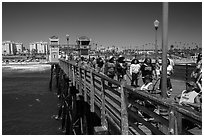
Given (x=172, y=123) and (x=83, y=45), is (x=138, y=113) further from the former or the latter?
(x=83, y=45)

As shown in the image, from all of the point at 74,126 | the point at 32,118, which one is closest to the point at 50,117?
the point at 32,118

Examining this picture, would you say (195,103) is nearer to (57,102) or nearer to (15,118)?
(15,118)

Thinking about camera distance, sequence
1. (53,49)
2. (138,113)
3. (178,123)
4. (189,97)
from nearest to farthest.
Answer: (178,123)
(189,97)
(138,113)
(53,49)

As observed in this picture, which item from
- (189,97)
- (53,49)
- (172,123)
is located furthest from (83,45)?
(172,123)

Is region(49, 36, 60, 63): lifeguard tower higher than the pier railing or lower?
higher

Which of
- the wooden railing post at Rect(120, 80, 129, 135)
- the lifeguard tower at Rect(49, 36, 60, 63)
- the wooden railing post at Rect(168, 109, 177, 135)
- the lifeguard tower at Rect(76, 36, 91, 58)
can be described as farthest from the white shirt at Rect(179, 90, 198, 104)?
the lifeguard tower at Rect(49, 36, 60, 63)

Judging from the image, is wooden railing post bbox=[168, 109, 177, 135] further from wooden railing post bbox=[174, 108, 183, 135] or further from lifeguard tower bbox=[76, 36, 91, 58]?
lifeguard tower bbox=[76, 36, 91, 58]

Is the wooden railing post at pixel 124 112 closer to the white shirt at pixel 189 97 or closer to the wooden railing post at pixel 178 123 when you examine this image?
the white shirt at pixel 189 97

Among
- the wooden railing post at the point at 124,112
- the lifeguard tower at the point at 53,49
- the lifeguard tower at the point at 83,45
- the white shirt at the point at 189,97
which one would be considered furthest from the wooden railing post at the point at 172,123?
the lifeguard tower at the point at 53,49

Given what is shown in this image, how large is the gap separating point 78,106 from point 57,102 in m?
13.2

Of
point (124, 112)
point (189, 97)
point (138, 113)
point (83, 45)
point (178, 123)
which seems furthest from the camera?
point (83, 45)

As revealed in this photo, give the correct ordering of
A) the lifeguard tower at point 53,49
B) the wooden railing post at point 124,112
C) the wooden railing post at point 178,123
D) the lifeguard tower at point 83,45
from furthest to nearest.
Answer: the lifeguard tower at point 53,49
the lifeguard tower at point 83,45
the wooden railing post at point 124,112
the wooden railing post at point 178,123

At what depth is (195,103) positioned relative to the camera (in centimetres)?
457

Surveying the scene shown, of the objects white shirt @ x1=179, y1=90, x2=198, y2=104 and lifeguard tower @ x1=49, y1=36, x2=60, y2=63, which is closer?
white shirt @ x1=179, y1=90, x2=198, y2=104
